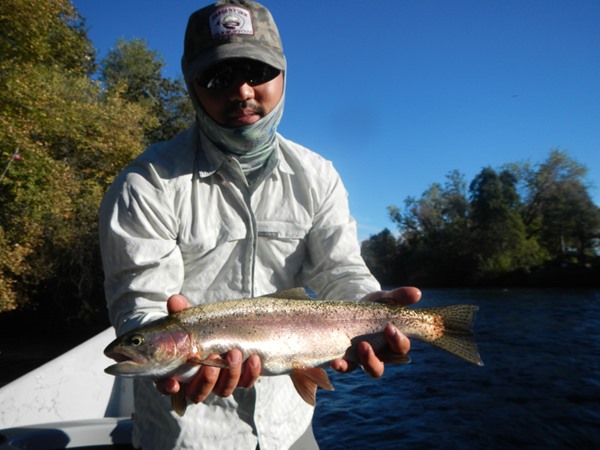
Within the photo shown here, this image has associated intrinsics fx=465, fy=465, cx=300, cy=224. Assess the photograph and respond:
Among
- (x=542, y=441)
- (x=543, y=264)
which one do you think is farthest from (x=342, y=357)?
(x=543, y=264)

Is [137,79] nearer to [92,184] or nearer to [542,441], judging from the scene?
[92,184]

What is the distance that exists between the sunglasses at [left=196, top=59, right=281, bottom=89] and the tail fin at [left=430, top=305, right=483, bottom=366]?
162cm

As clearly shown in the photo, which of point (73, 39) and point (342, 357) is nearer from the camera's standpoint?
point (342, 357)

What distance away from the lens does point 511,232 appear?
48125 mm

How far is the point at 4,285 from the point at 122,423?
1115 cm

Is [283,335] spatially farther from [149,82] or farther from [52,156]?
[149,82]

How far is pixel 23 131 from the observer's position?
13086mm

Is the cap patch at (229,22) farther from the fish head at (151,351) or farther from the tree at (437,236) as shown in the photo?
the tree at (437,236)

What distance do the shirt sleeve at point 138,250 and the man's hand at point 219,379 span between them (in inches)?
4.6

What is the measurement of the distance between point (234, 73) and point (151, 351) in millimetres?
1439

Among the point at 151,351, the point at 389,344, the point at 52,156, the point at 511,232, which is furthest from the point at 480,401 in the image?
the point at 511,232

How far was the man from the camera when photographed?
7.24 feet

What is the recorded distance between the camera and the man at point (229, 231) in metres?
2.21

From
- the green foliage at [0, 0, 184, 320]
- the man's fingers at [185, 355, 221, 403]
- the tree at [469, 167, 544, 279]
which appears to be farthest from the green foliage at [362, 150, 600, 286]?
the man's fingers at [185, 355, 221, 403]
